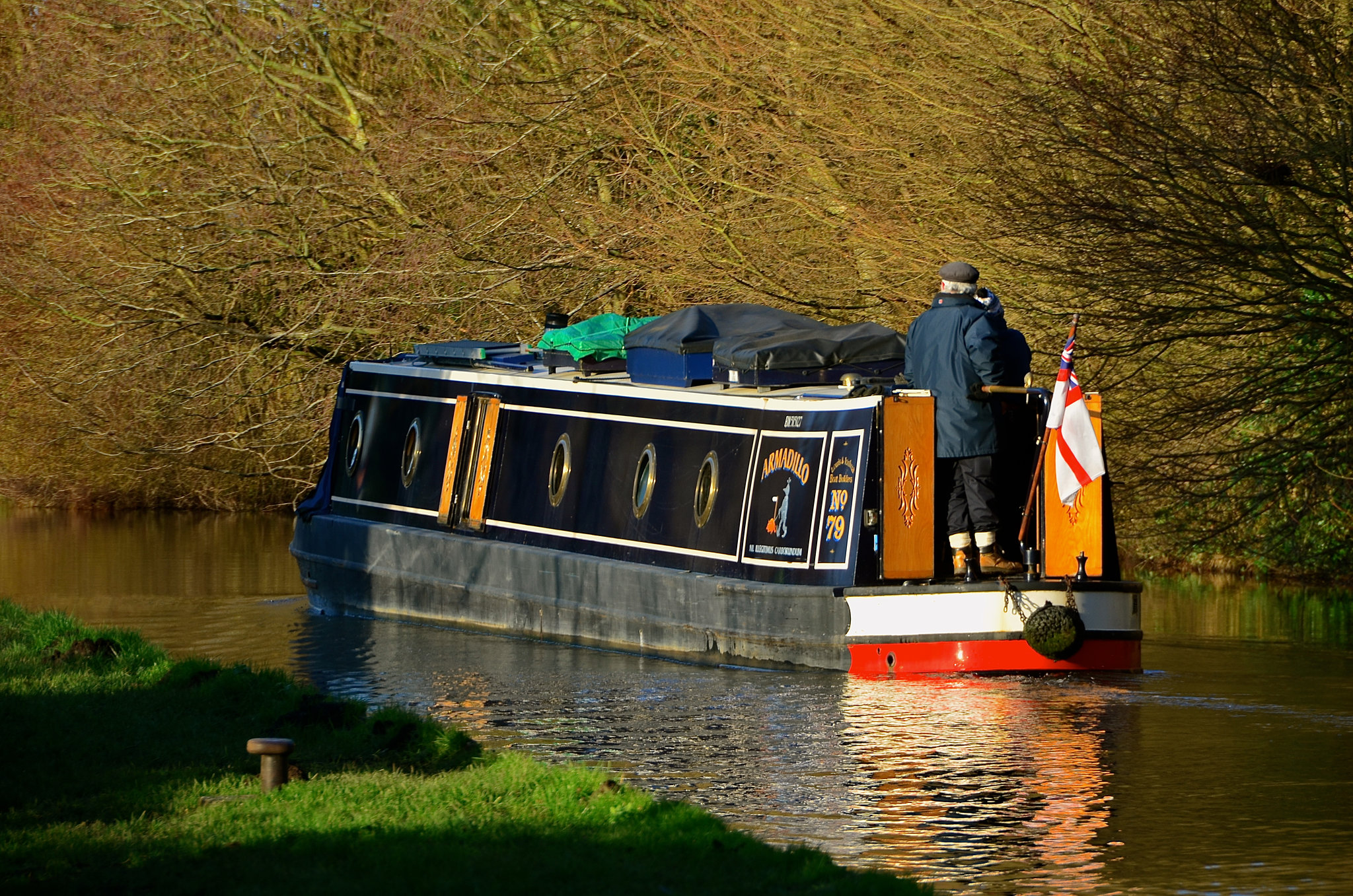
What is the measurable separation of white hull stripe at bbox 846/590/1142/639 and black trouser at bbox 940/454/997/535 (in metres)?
0.50

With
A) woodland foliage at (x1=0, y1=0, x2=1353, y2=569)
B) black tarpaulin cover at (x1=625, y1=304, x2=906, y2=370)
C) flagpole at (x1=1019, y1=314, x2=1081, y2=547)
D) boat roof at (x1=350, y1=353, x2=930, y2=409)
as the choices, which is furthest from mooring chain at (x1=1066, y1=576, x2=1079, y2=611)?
woodland foliage at (x1=0, y1=0, x2=1353, y2=569)

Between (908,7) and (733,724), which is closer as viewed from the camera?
(733,724)

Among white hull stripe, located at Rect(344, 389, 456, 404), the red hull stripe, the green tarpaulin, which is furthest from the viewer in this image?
white hull stripe, located at Rect(344, 389, 456, 404)

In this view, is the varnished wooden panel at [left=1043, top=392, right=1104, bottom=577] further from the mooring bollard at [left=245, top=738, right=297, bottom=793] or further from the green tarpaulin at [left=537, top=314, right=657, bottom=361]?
the mooring bollard at [left=245, top=738, right=297, bottom=793]

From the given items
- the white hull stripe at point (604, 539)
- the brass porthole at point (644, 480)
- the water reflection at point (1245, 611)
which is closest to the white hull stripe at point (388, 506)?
the white hull stripe at point (604, 539)

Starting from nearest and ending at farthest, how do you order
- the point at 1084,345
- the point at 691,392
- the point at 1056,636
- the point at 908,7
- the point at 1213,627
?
1. the point at 1056,636
2. the point at 691,392
3. the point at 1213,627
4. the point at 1084,345
5. the point at 908,7

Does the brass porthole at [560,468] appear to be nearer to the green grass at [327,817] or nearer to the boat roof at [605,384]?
the boat roof at [605,384]

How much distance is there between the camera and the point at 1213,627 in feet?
49.6

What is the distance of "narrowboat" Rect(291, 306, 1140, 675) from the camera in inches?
474

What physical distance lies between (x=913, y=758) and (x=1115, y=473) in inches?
283

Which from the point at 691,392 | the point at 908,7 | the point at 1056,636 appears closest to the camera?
the point at 1056,636

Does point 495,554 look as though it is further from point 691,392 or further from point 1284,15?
point 1284,15

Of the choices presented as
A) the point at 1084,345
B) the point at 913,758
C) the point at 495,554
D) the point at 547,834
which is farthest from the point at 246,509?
the point at 547,834

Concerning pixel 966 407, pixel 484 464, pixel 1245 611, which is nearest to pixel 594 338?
pixel 484 464
